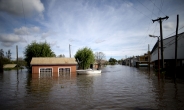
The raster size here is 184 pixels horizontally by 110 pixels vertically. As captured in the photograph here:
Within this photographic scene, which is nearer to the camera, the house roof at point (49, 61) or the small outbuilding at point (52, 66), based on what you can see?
the small outbuilding at point (52, 66)

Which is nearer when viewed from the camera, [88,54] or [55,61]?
[55,61]

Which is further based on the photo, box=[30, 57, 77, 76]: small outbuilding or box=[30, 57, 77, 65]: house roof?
box=[30, 57, 77, 65]: house roof

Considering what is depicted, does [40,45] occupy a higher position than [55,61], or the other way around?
[40,45]

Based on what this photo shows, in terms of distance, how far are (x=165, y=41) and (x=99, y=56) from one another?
7213cm

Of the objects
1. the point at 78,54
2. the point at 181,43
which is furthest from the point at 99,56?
the point at 181,43

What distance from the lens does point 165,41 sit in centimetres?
3747

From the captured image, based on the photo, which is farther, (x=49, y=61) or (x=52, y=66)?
(x=49, y=61)

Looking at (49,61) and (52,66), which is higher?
(49,61)

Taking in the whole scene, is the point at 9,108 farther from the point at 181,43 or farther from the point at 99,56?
the point at 99,56

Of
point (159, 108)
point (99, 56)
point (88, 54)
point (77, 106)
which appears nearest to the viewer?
point (159, 108)

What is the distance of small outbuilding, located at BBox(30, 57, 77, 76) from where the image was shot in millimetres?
35844

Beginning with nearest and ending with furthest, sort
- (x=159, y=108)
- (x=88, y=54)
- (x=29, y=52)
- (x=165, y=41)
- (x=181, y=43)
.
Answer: (x=159, y=108)
(x=181, y=43)
(x=165, y=41)
(x=29, y=52)
(x=88, y=54)

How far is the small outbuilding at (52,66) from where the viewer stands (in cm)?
3584

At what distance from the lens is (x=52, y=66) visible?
36.9m
